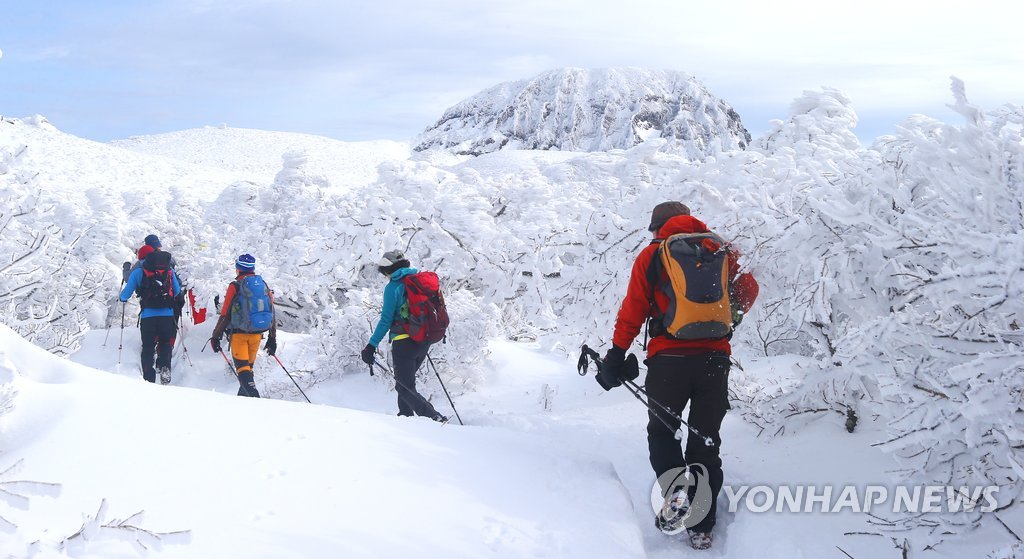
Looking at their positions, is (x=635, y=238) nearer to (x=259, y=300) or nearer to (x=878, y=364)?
(x=878, y=364)

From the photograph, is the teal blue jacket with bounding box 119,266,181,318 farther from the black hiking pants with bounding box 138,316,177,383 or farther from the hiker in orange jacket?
the hiker in orange jacket

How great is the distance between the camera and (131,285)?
785 centimetres

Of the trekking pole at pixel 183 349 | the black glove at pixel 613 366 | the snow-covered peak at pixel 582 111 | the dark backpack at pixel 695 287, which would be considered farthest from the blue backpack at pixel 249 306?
the snow-covered peak at pixel 582 111

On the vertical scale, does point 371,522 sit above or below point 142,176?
above

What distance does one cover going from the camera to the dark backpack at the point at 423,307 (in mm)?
6051

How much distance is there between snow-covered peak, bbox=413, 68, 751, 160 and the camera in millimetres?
85938

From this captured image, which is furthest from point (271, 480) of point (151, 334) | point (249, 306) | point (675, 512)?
point (151, 334)

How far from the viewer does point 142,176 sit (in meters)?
40.9

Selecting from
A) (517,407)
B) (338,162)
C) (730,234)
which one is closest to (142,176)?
(338,162)

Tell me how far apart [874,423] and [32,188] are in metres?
8.41

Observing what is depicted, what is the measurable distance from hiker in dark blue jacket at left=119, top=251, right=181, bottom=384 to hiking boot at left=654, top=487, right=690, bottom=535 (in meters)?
6.81

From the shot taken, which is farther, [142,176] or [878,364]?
[142,176]

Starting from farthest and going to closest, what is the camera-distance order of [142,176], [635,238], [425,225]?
1. [142,176]
2. [425,225]
3. [635,238]

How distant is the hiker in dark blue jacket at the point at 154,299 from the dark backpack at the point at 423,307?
3842 millimetres
